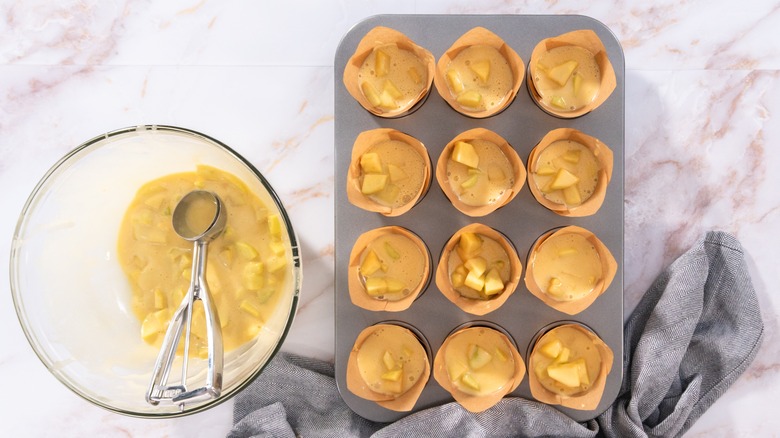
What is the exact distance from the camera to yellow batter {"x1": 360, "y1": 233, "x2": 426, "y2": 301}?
3.48ft

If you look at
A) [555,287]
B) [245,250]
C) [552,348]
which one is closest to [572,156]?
[555,287]

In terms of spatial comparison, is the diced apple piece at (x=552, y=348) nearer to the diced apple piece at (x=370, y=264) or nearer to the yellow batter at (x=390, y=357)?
the yellow batter at (x=390, y=357)

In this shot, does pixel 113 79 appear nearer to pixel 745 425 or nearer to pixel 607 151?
pixel 607 151

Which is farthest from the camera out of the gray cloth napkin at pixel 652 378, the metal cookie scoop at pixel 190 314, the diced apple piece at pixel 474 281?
the gray cloth napkin at pixel 652 378

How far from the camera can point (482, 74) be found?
1059 mm

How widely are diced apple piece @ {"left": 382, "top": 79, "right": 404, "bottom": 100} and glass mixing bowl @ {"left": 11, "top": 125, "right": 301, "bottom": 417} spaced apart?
31cm

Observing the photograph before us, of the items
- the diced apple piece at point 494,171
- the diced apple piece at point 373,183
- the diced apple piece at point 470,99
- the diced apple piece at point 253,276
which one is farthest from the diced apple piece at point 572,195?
the diced apple piece at point 253,276

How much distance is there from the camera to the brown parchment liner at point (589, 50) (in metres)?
1.03

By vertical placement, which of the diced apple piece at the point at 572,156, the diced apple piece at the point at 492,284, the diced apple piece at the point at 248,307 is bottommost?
the diced apple piece at the point at 248,307

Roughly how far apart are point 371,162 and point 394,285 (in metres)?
0.22

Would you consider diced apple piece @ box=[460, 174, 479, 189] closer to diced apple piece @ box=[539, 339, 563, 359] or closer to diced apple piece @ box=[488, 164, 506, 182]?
diced apple piece @ box=[488, 164, 506, 182]

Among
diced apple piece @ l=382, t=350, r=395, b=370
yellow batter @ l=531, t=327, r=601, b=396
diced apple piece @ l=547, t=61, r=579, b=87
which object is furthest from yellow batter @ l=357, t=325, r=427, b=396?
diced apple piece @ l=547, t=61, r=579, b=87

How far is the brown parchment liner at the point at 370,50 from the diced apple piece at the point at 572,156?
0.90ft

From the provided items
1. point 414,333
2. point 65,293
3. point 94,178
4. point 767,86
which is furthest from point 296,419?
point 767,86
